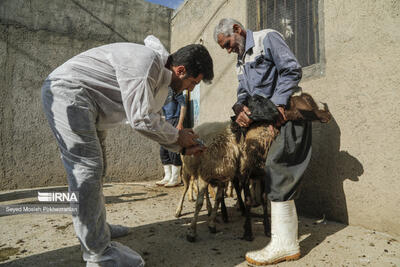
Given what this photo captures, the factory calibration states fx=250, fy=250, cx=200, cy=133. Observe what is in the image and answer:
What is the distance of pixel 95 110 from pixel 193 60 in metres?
0.82

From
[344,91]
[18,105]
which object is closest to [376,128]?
[344,91]

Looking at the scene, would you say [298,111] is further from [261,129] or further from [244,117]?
[244,117]

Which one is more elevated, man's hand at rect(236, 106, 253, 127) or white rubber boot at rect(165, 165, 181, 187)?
man's hand at rect(236, 106, 253, 127)

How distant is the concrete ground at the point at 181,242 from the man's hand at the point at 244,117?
1180 mm

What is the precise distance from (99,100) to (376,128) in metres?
2.62

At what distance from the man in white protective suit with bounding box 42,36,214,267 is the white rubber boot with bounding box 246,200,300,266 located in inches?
40.6

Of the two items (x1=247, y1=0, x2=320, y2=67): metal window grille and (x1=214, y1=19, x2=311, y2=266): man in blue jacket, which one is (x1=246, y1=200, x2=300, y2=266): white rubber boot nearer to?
(x1=214, y1=19, x2=311, y2=266): man in blue jacket

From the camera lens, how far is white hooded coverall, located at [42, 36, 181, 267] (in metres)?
1.64

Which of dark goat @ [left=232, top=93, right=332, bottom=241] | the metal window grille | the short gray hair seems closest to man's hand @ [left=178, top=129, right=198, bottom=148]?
dark goat @ [left=232, top=93, right=332, bottom=241]

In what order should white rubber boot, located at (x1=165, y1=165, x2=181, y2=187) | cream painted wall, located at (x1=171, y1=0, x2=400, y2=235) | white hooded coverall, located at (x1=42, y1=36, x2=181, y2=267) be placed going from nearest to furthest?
white hooded coverall, located at (x1=42, y1=36, x2=181, y2=267) < cream painted wall, located at (x1=171, y1=0, x2=400, y2=235) < white rubber boot, located at (x1=165, y1=165, x2=181, y2=187)

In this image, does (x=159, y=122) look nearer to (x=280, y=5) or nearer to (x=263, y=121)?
(x=263, y=121)

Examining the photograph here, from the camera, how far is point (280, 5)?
3.84 m

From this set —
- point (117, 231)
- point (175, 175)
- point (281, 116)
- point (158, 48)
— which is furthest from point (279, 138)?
point (175, 175)

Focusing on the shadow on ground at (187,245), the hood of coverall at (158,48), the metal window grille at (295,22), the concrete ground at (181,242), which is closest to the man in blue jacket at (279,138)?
the concrete ground at (181,242)
